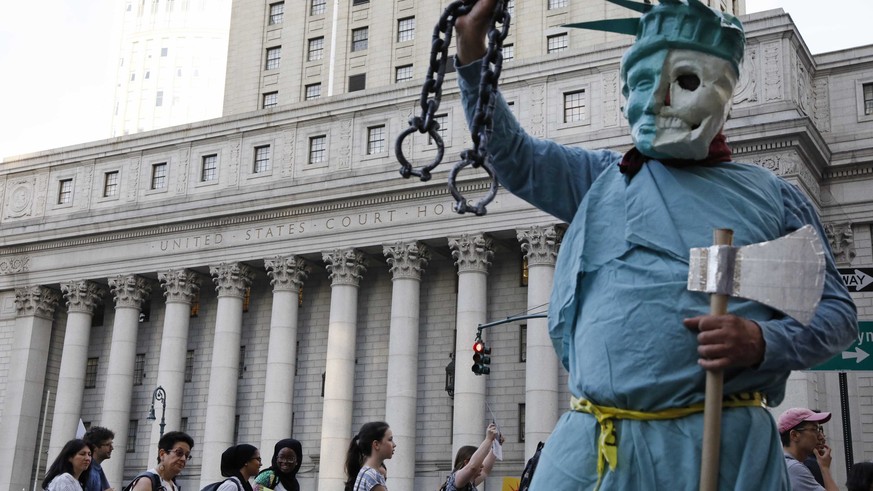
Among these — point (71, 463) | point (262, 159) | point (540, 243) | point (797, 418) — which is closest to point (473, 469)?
point (797, 418)

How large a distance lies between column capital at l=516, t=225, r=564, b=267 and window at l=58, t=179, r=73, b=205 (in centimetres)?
2359

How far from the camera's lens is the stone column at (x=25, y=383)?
1881 inches

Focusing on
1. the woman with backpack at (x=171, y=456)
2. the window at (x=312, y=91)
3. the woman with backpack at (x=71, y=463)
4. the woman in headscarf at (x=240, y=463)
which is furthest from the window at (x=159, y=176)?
the woman in headscarf at (x=240, y=463)

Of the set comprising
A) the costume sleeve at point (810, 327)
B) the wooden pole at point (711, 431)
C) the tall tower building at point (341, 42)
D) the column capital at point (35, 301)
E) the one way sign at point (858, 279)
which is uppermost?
the tall tower building at point (341, 42)

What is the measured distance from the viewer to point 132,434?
48219 millimetres

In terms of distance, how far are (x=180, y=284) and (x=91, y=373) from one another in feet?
26.9

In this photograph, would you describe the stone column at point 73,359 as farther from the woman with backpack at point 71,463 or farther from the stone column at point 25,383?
the woman with backpack at point 71,463

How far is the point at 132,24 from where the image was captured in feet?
415

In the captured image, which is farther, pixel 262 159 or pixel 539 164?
pixel 262 159

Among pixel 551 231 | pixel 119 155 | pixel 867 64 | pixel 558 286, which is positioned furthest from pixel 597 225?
pixel 119 155

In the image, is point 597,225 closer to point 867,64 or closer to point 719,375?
point 719,375

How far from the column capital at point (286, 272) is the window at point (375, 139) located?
5.25 metres

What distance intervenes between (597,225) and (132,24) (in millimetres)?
129663

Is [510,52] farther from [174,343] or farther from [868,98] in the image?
[174,343]
